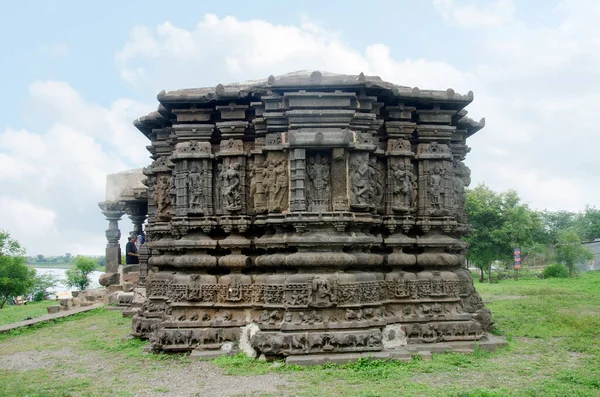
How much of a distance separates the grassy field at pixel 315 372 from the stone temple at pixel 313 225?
544 mm

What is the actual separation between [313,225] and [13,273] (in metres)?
34.8

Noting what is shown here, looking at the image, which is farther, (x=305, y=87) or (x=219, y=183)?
(x=219, y=183)

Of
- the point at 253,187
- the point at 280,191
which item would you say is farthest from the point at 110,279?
the point at 280,191

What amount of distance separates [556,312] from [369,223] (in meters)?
6.80

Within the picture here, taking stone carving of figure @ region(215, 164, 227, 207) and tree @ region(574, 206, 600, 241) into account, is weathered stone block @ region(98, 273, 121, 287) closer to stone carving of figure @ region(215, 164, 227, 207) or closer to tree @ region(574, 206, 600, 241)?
stone carving of figure @ region(215, 164, 227, 207)

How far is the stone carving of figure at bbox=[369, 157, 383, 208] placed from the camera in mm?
9664

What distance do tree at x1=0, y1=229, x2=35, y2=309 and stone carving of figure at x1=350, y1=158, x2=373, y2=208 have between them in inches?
1329

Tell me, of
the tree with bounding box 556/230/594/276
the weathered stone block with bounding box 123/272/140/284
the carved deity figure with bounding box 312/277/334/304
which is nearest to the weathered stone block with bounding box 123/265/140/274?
the weathered stone block with bounding box 123/272/140/284

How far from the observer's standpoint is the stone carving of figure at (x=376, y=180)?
9.66m

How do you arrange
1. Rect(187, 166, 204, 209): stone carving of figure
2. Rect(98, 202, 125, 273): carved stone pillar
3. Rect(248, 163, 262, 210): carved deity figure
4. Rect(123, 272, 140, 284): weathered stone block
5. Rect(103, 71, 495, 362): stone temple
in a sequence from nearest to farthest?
Rect(103, 71, 495, 362): stone temple < Rect(248, 163, 262, 210): carved deity figure < Rect(187, 166, 204, 209): stone carving of figure < Rect(123, 272, 140, 284): weathered stone block < Rect(98, 202, 125, 273): carved stone pillar

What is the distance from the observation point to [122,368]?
8.53 metres

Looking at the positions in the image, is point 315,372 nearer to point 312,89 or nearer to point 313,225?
point 313,225

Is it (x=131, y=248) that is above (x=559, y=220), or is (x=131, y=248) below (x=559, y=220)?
below

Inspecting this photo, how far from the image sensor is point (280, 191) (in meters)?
9.36
